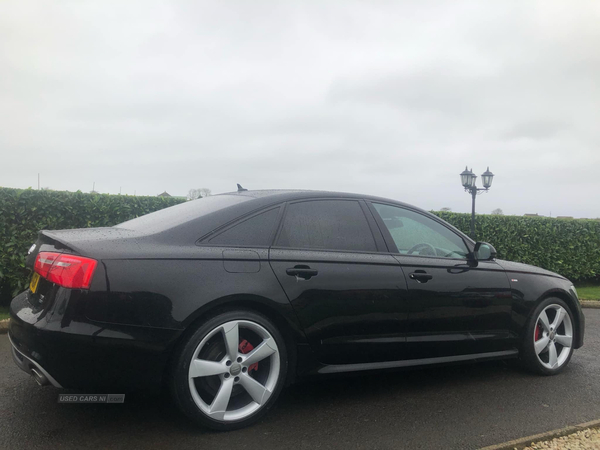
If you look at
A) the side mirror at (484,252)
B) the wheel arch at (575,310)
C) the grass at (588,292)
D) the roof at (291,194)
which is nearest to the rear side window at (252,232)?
the roof at (291,194)

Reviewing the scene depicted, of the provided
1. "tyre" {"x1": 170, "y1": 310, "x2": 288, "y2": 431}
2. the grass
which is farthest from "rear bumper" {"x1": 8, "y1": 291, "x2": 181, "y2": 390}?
the grass

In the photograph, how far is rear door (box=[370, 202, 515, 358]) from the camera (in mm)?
3756

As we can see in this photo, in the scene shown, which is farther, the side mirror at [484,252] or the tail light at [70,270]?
the side mirror at [484,252]

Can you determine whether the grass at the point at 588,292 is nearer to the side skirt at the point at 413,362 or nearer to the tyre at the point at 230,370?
the side skirt at the point at 413,362

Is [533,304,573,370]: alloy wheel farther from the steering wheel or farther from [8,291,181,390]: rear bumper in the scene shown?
[8,291,181,390]: rear bumper

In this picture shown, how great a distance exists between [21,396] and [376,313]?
A: 2506 millimetres

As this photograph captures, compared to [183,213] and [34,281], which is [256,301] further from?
[34,281]

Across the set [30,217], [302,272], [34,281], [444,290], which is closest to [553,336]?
[444,290]

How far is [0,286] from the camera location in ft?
22.7

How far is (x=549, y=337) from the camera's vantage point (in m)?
4.53

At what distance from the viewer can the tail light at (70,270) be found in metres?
2.68

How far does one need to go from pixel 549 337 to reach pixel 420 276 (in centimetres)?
165

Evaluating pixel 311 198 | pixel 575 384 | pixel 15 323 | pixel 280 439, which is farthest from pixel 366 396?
pixel 15 323

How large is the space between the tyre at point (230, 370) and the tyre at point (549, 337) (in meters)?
2.41
